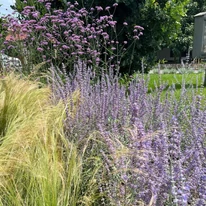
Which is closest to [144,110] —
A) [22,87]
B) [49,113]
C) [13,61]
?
[49,113]

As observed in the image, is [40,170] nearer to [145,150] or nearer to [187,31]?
[145,150]

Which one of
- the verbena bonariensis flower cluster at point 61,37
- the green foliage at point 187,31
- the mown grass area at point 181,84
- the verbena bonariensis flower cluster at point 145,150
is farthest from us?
the green foliage at point 187,31

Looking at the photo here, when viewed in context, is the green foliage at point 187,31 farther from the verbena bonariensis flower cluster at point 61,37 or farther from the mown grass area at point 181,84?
the verbena bonariensis flower cluster at point 61,37

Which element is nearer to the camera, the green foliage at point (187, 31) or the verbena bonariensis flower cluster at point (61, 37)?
the verbena bonariensis flower cluster at point (61, 37)

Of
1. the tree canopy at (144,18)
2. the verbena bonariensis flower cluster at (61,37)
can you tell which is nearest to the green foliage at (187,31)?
the tree canopy at (144,18)

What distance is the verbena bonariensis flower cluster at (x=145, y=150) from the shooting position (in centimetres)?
118

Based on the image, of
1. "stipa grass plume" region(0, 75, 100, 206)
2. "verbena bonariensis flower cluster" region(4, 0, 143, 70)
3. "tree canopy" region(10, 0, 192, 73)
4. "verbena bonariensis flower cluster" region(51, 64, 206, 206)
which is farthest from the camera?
"tree canopy" region(10, 0, 192, 73)

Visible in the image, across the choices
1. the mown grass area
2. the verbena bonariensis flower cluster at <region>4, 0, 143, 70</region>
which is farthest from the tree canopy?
the mown grass area

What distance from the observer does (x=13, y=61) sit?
180 inches

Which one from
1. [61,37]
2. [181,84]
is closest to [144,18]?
[61,37]

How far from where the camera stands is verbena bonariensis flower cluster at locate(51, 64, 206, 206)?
1184mm

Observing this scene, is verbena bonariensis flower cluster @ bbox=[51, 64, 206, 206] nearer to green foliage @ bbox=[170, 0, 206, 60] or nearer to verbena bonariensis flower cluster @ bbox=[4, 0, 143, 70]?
verbena bonariensis flower cluster @ bbox=[4, 0, 143, 70]

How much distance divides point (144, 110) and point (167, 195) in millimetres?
915

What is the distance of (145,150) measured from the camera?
1.21m
